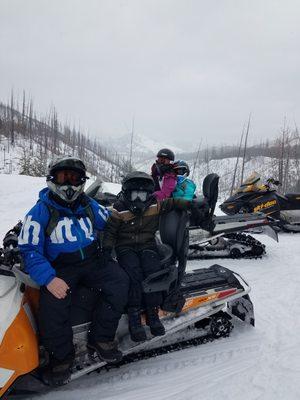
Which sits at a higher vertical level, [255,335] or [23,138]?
[255,335]

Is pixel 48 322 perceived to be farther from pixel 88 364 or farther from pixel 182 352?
→ pixel 182 352

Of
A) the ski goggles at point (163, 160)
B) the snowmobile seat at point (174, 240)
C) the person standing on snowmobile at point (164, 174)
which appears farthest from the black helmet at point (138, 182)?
the ski goggles at point (163, 160)

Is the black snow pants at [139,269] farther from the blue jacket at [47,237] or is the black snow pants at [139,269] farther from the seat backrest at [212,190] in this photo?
the seat backrest at [212,190]

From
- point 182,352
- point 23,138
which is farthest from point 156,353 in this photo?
point 23,138

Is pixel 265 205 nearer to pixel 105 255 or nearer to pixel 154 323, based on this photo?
pixel 154 323

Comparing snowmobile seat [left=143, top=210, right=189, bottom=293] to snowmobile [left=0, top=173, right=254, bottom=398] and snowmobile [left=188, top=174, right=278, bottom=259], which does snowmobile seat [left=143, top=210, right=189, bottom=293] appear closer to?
snowmobile [left=0, top=173, right=254, bottom=398]

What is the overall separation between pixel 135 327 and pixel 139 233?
74 cm

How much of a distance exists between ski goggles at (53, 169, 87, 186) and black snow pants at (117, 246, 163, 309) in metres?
0.69

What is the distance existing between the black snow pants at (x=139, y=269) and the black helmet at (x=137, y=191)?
338 millimetres

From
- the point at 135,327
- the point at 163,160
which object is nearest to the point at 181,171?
the point at 163,160

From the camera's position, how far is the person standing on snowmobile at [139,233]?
9.08 ft

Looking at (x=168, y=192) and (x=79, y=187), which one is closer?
(x=79, y=187)

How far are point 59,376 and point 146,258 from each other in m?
1.03

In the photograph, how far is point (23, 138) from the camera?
47438mm
